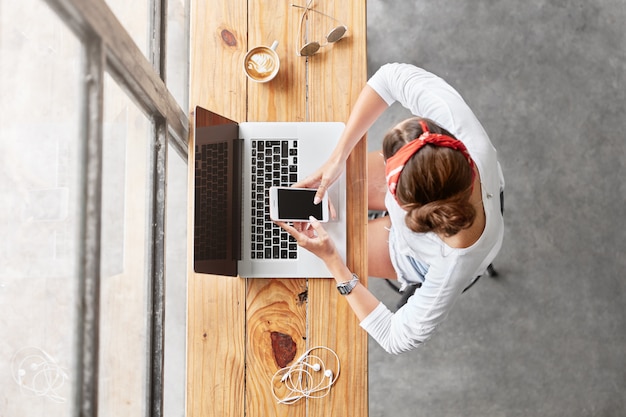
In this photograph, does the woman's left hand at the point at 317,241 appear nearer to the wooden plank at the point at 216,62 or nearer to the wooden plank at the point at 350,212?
the wooden plank at the point at 350,212

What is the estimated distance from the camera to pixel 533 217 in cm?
213

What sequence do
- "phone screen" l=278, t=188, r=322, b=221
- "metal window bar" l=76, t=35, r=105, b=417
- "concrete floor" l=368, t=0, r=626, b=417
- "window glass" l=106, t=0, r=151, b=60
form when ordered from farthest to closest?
"concrete floor" l=368, t=0, r=626, b=417 < "phone screen" l=278, t=188, r=322, b=221 < "window glass" l=106, t=0, r=151, b=60 < "metal window bar" l=76, t=35, r=105, b=417

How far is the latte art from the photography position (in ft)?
4.59

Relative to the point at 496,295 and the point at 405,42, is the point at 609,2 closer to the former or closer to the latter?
the point at 405,42

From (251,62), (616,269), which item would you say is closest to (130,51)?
(251,62)

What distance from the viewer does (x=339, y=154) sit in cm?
136

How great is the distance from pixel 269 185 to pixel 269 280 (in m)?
0.26

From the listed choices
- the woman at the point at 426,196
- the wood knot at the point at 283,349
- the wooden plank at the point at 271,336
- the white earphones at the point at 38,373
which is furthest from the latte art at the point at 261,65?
the white earphones at the point at 38,373

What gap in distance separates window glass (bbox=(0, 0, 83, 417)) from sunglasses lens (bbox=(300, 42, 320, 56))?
0.67 meters

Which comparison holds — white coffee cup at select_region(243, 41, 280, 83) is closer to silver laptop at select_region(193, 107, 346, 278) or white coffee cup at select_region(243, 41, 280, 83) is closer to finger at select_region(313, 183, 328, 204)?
silver laptop at select_region(193, 107, 346, 278)

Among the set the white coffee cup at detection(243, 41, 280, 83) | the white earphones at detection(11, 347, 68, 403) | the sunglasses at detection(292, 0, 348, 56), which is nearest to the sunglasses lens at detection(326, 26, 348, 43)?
the sunglasses at detection(292, 0, 348, 56)

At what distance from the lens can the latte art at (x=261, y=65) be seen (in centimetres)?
140

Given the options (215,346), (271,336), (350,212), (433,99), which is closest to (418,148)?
(433,99)

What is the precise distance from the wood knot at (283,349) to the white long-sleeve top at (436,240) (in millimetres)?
199
